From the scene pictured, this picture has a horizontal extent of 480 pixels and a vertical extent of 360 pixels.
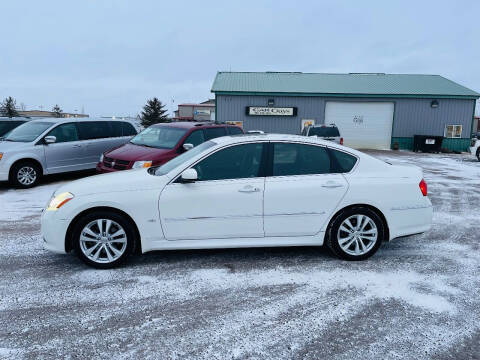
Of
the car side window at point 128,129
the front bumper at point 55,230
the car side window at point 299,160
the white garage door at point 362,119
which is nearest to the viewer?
the front bumper at point 55,230

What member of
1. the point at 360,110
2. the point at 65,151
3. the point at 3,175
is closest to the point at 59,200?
the point at 3,175

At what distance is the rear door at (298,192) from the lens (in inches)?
181

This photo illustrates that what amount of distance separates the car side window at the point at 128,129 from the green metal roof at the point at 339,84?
13249 mm

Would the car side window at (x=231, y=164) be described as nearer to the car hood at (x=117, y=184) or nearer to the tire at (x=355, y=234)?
the car hood at (x=117, y=184)

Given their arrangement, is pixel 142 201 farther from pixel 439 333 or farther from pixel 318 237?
pixel 439 333

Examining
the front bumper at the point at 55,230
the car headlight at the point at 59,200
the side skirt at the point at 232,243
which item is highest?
the car headlight at the point at 59,200

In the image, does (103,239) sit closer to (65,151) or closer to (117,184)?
(117,184)

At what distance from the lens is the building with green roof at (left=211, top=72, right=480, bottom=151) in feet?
82.3

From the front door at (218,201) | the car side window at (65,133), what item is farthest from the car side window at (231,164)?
the car side window at (65,133)

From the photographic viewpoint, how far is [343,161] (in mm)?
4859

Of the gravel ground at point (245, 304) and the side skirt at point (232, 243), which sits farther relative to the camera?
the side skirt at point (232, 243)

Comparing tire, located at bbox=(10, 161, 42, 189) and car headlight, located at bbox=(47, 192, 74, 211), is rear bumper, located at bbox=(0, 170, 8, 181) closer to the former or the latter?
tire, located at bbox=(10, 161, 42, 189)

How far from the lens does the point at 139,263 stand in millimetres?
4738

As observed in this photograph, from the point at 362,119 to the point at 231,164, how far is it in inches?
905
